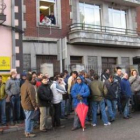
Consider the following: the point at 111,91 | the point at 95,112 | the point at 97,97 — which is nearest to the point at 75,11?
the point at 111,91

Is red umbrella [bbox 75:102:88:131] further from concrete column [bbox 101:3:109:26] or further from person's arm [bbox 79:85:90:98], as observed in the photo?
concrete column [bbox 101:3:109:26]

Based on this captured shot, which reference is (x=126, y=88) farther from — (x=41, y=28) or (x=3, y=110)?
(x=41, y=28)

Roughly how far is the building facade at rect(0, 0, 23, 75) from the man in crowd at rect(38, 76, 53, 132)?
2845 mm

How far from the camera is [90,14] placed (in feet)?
60.6

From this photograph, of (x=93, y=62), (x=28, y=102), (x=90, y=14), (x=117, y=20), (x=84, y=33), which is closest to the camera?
(x=28, y=102)

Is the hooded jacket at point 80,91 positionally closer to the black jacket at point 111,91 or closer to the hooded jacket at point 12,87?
the black jacket at point 111,91

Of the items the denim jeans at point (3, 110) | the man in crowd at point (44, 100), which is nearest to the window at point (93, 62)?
the denim jeans at point (3, 110)

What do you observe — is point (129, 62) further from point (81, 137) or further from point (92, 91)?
point (81, 137)

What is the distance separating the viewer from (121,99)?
10820 mm

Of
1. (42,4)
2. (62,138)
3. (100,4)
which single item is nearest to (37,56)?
(42,4)

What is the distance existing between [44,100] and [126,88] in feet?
11.9

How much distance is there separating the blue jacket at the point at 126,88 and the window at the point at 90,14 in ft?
26.1

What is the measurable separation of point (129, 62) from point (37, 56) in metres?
7.30

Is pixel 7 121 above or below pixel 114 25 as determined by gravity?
below
